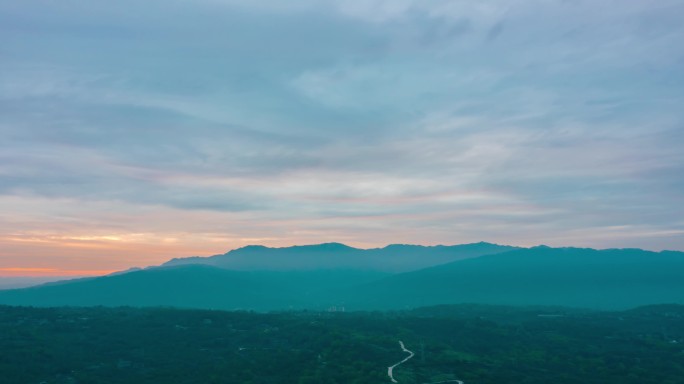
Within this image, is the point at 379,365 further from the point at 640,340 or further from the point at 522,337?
the point at 640,340

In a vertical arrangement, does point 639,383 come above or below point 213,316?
below

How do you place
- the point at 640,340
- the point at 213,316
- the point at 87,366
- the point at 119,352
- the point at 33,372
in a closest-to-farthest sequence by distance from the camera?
1. the point at 33,372
2. the point at 87,366
3. the point at 119,352
4. the point at 640,340
5. the point at 213,316

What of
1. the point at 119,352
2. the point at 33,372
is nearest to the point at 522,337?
the point at 119,352

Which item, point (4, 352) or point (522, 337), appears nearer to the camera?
point (4, 352)

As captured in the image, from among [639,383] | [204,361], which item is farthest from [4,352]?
[639,383]

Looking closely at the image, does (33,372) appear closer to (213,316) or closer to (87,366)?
(87,366)

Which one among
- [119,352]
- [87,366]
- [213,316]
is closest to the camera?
[87,366]
